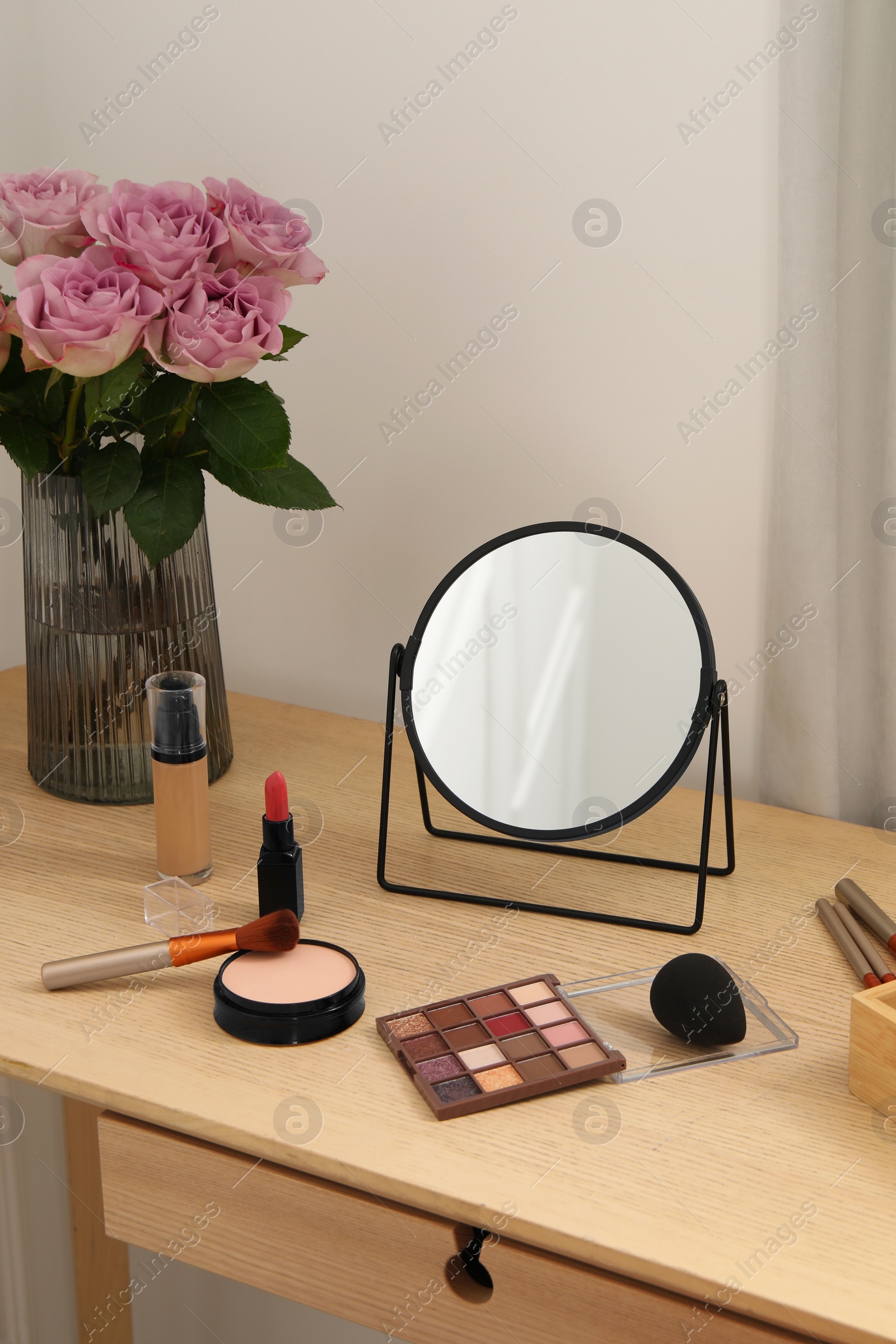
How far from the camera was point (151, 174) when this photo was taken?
136 centimetres

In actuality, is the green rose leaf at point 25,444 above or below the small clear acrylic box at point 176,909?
above

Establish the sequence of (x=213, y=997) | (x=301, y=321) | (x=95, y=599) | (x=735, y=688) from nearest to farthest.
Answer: (x=213, y=997) < (x=95, y=599) < (x=735, y=688) < (x=301, y=321)

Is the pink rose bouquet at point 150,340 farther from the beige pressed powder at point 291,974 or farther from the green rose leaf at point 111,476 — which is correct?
the beige pressed powder at point 291,974

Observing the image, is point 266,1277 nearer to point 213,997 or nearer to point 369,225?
point 213,997

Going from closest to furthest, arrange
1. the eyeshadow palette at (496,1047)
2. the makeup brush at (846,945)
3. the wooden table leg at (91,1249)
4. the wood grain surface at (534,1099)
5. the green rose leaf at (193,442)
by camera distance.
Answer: the wood grain surface at (534,1099), the eyeshadow palette at (496,1047), the makeup brush at (846,945), the green rose leaf at (193,442), the wooden table leg at (91,1249)

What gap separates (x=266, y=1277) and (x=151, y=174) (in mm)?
1185

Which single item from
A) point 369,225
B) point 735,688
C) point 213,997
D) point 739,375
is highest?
point 369,225

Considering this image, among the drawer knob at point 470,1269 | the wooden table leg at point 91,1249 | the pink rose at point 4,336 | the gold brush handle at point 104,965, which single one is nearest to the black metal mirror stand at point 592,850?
the gold brush handle at point 104,965

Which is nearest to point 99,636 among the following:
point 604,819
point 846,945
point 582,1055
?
point 604,819

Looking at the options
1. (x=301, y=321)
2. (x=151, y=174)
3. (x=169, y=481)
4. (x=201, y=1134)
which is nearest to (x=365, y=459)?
(x=301, y=321)

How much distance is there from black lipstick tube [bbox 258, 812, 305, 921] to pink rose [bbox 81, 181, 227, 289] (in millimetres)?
445

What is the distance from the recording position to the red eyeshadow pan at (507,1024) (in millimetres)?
783

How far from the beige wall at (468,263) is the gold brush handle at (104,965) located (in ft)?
1.87

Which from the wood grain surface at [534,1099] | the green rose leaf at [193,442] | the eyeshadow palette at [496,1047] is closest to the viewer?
the wood grain surface at [534,1099]
